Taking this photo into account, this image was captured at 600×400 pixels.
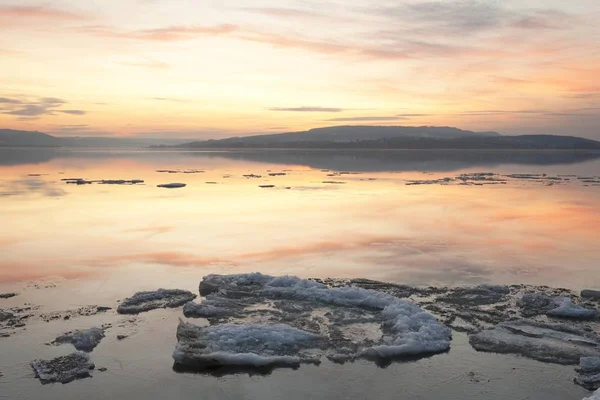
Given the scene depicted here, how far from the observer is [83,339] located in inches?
254

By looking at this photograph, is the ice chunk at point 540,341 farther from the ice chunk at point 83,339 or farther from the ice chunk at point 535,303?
the ice chunk at point 83,339

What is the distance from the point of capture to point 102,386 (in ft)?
18.1

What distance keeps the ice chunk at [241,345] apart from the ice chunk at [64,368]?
3.27 ft

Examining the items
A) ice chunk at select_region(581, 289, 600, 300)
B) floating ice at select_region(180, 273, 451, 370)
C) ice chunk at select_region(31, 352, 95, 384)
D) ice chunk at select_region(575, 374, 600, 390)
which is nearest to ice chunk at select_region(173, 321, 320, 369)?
floating ice at select_region(180, 273, 451, 370)

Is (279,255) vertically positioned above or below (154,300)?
above

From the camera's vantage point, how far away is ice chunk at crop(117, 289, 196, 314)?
7745 millimetres

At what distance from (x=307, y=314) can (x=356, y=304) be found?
824 millimetres

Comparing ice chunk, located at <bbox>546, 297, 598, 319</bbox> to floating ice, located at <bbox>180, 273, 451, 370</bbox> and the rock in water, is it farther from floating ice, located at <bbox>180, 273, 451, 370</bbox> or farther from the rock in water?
floating ice, located at <bbox>180, 273, 451, 370</bbox>

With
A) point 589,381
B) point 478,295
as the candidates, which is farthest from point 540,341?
point 478,295

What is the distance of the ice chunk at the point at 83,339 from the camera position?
6.36 metres

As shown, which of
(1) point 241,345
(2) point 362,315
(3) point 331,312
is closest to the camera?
(1) point 241,345

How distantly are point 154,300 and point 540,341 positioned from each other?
5.57m

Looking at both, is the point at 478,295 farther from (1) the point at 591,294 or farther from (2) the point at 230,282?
(2) the point at 230,282

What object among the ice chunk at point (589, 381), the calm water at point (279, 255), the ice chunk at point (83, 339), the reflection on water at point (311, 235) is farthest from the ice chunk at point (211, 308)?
the ice chunk at point (589, 381)
